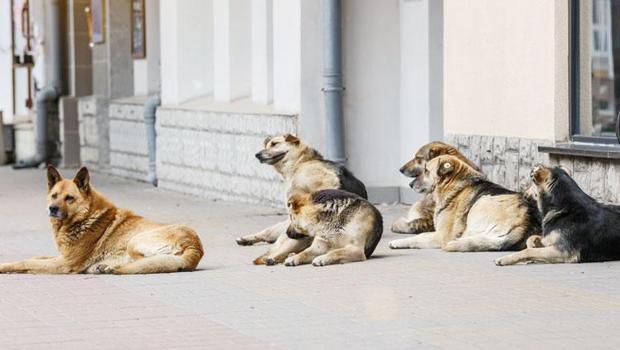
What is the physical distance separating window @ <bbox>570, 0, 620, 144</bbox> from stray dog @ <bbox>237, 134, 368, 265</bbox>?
2.11 m

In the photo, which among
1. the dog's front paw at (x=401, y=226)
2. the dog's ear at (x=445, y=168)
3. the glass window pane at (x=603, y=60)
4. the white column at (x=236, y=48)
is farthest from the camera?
the white column at (x=236, y=48)

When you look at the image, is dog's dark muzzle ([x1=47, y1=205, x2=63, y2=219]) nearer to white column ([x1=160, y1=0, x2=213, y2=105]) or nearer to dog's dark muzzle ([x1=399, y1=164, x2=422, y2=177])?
dog's dark muzzle ([x1=399, y1=164, x2=422, y2=177])

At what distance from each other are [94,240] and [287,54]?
21.8 feet

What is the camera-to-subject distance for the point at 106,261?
12258mm

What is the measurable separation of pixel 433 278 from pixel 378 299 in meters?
1.17

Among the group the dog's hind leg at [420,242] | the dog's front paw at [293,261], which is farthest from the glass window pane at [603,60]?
the dog's front paw at [293,261]

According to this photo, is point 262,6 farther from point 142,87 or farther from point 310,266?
point 310,266

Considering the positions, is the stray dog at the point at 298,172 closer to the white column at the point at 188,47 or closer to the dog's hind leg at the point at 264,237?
the dog's hind leg at the point at 264,237

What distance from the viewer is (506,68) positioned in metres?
15.4

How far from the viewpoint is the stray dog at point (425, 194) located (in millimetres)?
14367

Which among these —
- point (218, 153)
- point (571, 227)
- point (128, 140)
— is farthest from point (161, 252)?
point (128, 140)

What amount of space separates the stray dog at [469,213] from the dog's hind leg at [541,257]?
0.68m

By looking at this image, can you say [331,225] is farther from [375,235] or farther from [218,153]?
[218,153]

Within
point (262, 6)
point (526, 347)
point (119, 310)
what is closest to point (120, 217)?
point (119, 310)
